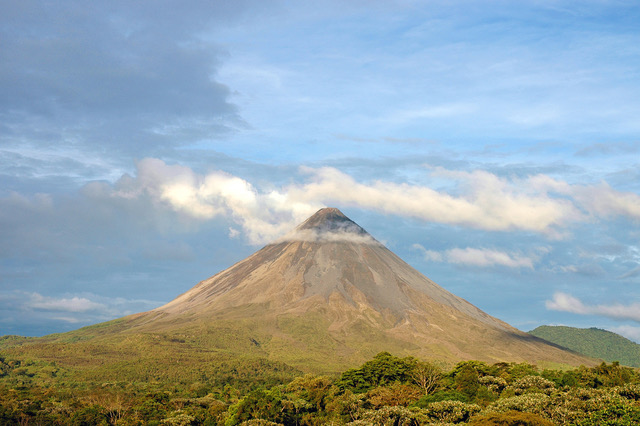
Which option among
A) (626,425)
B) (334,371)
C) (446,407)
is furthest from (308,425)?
(334,371)

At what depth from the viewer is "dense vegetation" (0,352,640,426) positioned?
199ft

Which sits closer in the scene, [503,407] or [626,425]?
[626,425]

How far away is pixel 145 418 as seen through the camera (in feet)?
321

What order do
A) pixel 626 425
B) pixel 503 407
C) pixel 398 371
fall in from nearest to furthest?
pixel 626 425 → pixel 503 407 → pixel 398 371

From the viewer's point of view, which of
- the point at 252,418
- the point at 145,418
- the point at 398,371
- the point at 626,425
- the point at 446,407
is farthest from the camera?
the point at 398,371

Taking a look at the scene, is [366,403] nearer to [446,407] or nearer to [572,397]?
[446,407]

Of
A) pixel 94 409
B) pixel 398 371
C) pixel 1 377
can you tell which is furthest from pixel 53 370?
pixel 398 371

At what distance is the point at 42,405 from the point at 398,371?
62947mm

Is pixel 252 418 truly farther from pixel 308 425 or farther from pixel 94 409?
pixel 94 409

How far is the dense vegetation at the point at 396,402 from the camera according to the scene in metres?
60.8

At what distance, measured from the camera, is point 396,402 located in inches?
3260

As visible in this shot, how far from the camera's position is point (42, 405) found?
113375 mm

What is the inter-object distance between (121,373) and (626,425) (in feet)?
527

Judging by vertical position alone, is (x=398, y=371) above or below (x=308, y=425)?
above
